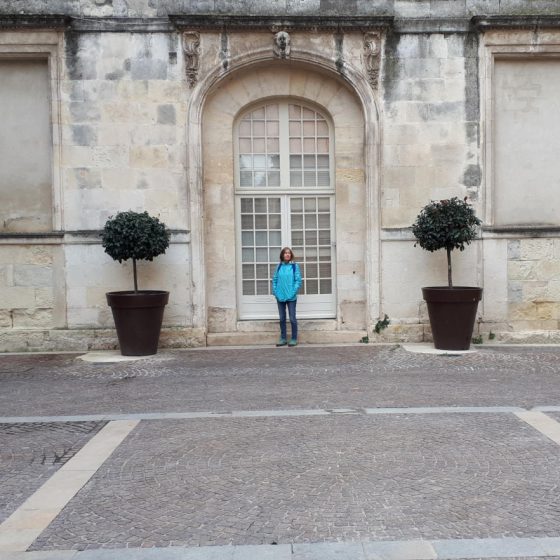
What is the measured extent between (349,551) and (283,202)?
29.8ft

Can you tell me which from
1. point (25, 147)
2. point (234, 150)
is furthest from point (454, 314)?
point (25, 147)

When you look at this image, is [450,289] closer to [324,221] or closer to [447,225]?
[447,225]

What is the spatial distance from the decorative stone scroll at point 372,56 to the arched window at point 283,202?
1.12 meters

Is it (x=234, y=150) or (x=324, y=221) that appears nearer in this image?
(x=234, y=150)

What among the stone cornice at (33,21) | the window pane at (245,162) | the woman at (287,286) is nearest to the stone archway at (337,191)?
the window pane at (245,162)

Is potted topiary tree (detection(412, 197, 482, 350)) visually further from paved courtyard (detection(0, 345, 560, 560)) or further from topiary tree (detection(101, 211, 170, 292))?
topiary tree (detection(101, 211, 170, 292))

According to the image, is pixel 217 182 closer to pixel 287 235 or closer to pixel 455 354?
pixel 287 235

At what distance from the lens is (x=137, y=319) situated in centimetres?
1080

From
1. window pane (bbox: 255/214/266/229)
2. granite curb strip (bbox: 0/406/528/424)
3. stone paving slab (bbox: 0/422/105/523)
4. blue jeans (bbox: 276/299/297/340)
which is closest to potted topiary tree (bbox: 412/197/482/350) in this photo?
blue jeans (bbox: 276/299/297/340)

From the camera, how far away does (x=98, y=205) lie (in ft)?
38.4

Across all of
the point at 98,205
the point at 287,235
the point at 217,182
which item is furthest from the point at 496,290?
the point at 98,205

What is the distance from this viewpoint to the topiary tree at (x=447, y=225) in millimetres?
10812

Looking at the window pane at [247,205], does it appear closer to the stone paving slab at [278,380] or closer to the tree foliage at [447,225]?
the stone paving slab at [278,380]

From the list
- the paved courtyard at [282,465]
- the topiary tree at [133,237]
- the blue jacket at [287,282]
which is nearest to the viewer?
the paved courtyard at [282,465]
